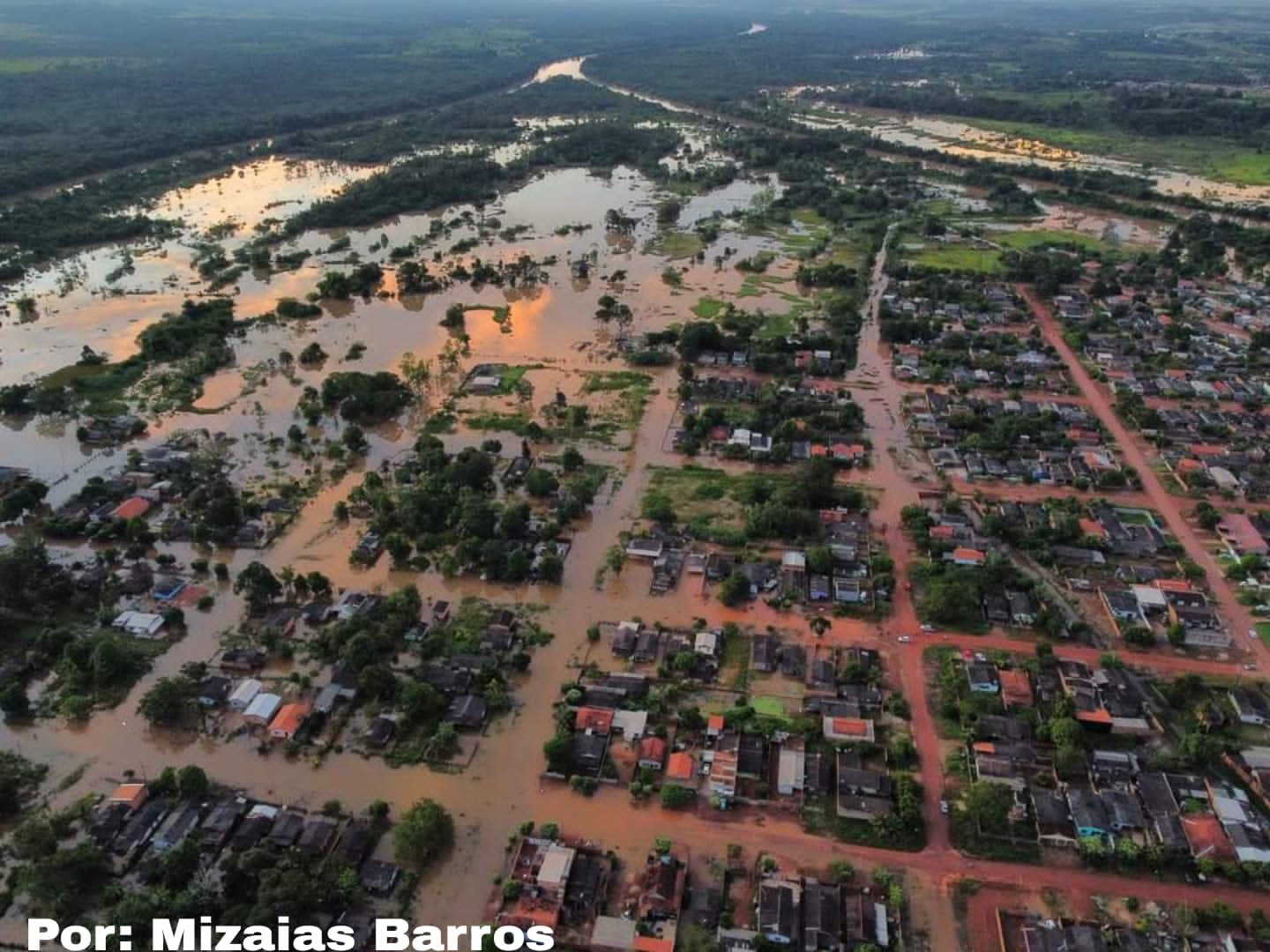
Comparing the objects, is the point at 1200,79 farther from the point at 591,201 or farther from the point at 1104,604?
the point at 1104,604

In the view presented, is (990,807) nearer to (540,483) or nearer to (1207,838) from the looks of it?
(1207,838)

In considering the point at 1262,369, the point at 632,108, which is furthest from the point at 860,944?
the point at 632,108

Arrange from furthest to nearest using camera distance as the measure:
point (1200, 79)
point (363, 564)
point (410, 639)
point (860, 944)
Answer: point (1200, 79) → point (363, 564) → point (410, 639) → point (860, 944)

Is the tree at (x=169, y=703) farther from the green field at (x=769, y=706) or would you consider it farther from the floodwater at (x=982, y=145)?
the floodwater at (x=982, y=145)

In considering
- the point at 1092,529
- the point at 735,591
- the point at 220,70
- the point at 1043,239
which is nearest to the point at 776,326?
the point at 1092,529

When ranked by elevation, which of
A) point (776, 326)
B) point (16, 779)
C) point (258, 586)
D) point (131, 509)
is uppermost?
point (258, 586)

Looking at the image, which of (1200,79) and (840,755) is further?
(1200,79)

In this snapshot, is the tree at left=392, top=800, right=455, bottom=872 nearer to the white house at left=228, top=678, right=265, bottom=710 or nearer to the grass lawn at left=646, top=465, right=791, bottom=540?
the white house at left=228, top=678, right=265, bottom=710
